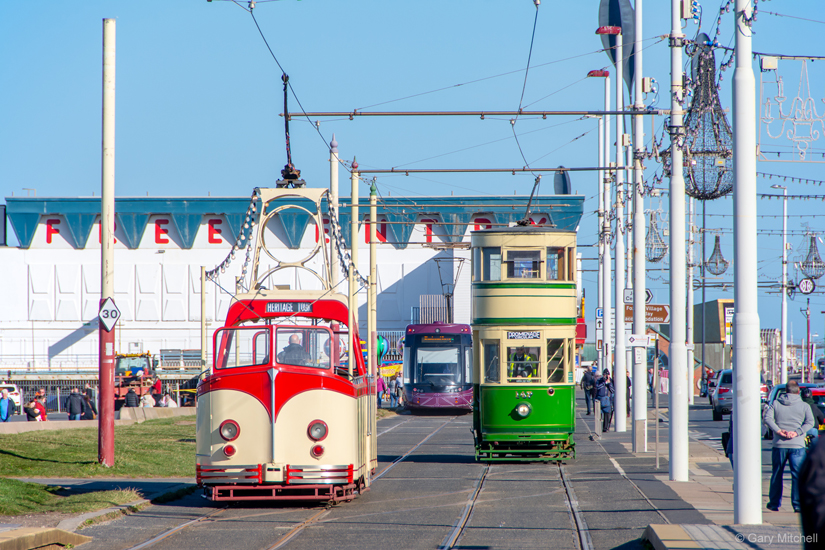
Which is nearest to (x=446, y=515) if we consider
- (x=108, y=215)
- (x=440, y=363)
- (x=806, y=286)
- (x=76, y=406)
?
(x=108, y=215)

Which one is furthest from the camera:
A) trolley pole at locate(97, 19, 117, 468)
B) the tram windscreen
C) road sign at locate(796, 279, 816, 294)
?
road sign at locate(796, 279, 816, 294)

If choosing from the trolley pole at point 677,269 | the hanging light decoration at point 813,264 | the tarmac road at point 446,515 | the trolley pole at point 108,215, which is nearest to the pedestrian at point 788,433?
the tarmac road at point 446,515

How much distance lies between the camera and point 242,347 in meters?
13.3

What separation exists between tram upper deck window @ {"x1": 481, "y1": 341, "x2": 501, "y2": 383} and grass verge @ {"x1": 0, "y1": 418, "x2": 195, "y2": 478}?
608 cm

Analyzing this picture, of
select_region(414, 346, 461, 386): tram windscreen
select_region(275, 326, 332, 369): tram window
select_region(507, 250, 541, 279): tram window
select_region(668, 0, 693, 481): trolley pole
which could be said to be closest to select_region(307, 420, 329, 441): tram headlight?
select_region(275, 326, 332, 369): tram window

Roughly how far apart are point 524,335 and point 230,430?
851 centimetres

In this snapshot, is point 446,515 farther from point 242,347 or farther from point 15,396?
point 15,396

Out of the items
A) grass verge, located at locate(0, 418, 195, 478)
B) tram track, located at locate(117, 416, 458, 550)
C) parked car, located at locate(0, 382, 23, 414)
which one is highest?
tram track, located at locate(117, 416, 458, 550)

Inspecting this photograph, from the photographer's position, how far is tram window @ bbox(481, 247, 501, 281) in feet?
66.4

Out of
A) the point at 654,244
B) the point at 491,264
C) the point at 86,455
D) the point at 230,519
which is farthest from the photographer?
the point at 654,244

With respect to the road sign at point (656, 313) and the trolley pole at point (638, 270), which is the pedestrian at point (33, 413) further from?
the road sign at point (656, 313)

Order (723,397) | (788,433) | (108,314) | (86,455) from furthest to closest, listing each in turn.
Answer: (723,397)
(86,455)
(108,314)
(788,433)

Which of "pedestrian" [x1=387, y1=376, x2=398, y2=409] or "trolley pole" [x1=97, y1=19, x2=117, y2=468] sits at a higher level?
"trolley pole" [x1=97, y1=19, x2=117, y2=468]

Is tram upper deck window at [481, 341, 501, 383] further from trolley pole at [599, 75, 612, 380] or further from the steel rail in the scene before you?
trolley pole at [599, 75, 612, 380]
